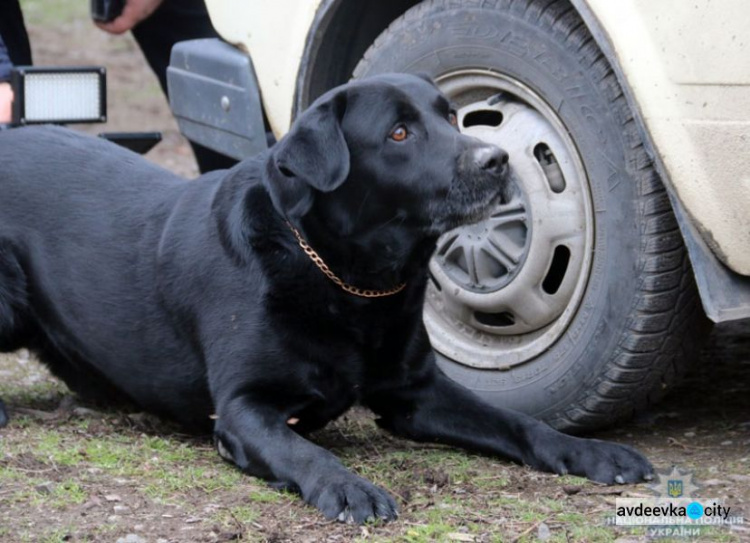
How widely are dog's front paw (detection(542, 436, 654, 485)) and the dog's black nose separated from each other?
0.75 m

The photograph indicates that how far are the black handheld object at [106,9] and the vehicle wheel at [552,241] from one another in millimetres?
1857

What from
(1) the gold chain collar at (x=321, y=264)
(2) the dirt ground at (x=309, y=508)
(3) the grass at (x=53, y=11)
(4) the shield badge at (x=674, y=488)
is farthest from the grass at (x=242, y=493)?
(3) the grass at (x=53, y=11)

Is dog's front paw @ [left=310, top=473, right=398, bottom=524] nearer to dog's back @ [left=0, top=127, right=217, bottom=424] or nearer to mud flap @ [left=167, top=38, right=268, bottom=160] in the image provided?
dog's back @ [left=0, top=127, right=217, bottom=424]

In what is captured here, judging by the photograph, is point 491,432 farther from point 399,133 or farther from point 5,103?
point 5,103

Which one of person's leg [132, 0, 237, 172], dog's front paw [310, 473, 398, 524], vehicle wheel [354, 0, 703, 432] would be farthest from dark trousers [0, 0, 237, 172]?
dog's front paw [310, 473, 398, 524]

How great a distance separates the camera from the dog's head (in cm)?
332

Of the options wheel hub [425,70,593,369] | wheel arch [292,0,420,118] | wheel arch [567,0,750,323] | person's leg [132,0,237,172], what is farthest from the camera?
person's leg [132,0,237,172]

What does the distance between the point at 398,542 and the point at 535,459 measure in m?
0.69

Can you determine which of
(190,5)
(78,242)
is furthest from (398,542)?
(190,5)

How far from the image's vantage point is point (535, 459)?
3.43 m

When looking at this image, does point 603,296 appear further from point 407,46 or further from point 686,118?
point 407,46

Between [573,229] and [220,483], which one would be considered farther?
[573,229]

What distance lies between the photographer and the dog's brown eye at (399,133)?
3.36 m

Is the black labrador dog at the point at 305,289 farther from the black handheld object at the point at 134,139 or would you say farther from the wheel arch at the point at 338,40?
the black handheld object at the point at 134,139
